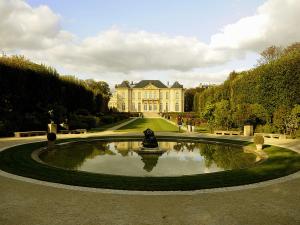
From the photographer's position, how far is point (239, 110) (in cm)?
3031

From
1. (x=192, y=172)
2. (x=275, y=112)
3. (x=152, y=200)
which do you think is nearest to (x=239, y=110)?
(x=275, y=112)

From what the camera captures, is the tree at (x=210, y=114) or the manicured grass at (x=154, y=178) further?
the tree at (x=210, y=114)

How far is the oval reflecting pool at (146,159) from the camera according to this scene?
521 inches

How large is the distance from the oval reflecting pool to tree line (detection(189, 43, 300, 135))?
7617 mm

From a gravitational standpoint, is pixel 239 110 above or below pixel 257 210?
above

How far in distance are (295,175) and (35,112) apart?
82.2 ft

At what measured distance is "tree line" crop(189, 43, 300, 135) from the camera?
2567 cm

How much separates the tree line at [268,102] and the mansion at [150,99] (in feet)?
258

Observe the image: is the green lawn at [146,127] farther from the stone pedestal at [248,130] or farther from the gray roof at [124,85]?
the gray roof at [124,85]

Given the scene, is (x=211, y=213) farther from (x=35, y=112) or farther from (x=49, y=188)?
(x=35, y=112)

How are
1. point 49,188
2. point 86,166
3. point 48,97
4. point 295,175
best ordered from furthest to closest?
point 48,97, point 86,166, point 295,175, point 49,188

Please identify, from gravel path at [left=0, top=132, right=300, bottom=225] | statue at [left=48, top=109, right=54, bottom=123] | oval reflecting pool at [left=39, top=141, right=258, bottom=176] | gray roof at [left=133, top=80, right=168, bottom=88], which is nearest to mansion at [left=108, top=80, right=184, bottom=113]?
gray roof at [left=133, top=80, right=168, bottom=88]

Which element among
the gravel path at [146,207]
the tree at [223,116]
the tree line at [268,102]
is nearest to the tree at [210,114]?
the tree line at [268,102]

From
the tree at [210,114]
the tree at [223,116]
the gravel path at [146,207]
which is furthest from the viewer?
the tree at [210,114]
